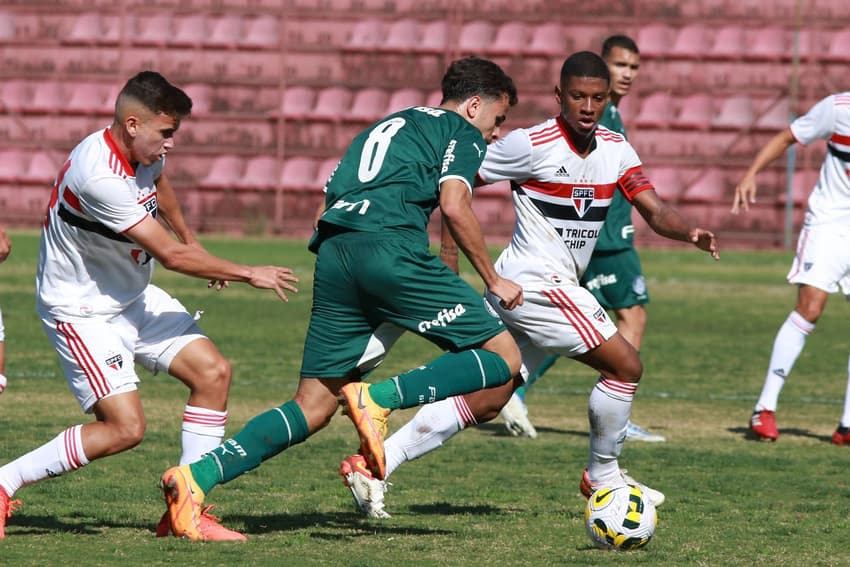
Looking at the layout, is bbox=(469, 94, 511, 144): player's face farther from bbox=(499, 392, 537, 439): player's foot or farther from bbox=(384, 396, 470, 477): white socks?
bbox=(499, 392, 537, 439): player's foot

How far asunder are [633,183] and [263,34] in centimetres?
2208

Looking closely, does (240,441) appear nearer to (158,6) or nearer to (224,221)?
(224,221)

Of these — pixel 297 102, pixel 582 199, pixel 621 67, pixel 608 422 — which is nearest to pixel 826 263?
pixel 621 67

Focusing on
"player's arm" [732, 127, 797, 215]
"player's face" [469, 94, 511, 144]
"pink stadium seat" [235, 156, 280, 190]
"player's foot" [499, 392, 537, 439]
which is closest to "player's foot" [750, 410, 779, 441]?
"player's arm" [732, 127, 797, 215]

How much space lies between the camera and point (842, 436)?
28.4ft

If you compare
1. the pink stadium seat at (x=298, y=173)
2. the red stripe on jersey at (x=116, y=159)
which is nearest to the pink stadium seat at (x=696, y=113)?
the pink stadium seat at (x=298, y=173)

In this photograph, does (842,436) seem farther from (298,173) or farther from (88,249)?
(298,173)

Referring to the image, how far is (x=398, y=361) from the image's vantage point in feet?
39.6

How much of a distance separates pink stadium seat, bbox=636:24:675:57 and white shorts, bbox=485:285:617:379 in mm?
20834

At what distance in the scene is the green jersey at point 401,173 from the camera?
572cm

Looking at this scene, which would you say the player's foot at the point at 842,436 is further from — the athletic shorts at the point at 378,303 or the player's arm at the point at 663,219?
the athletic shorts at the point at 378,303

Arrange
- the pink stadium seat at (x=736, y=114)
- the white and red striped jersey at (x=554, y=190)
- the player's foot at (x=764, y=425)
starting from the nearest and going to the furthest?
the white and red striped jersey at (x=554, y=190) < the player's foot at (x=764, y=425) < the pink stadium seat at (x=736, y=114)

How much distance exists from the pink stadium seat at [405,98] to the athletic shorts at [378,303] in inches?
826

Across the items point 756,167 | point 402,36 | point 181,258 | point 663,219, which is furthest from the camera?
point 402,36
